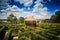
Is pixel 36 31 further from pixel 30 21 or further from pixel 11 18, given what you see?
pixel 11 18

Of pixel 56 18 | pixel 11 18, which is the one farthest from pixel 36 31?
pixel 11 18

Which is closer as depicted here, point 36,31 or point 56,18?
point 36,31

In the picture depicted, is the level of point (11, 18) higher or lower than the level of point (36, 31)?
higher

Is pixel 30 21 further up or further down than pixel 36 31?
further up

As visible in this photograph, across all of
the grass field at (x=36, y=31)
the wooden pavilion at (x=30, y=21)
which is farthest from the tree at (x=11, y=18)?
the wooden pavilion at (x=30, y=21)

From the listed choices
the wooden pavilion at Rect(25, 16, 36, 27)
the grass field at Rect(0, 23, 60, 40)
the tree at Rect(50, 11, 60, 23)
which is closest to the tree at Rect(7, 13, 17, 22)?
the grass field at Rect(0, 23, 60, 40)

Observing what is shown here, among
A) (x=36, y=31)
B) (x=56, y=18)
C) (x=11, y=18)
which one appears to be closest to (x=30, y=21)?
(x=36, y=31)

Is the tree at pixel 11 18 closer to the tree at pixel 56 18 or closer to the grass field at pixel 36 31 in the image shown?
the grass field at pixel 36 31

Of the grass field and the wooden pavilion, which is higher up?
the wooden pavilion

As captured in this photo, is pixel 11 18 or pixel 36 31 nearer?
pixel 36 31

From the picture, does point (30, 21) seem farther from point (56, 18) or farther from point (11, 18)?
point (56, 18)

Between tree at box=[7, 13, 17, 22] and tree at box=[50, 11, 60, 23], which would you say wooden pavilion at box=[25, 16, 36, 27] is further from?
tree at box=[50, 11, 60, 23]

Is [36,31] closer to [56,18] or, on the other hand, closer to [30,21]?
[30,21]

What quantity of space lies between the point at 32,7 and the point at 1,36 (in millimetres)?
891
